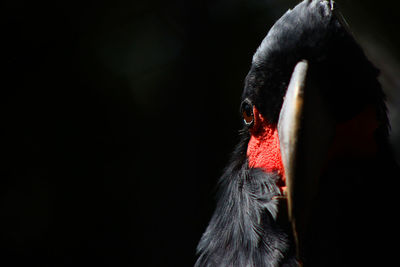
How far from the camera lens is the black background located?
3.46 m

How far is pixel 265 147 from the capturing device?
1399mm

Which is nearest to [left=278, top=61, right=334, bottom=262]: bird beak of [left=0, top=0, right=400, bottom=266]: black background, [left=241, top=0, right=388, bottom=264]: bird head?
[left=241, top=0, right=388, bottom=264]: bird head

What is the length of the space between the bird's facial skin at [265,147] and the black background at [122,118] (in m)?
2.22

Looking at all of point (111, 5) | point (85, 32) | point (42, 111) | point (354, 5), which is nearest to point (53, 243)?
point (42, 111)

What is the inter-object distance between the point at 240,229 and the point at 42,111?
244 centimetres

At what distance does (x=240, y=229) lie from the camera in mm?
1476

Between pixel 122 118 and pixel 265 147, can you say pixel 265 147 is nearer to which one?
pixel 265 147

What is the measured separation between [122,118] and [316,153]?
104 inches

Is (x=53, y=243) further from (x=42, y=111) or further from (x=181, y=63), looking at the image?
(x=181, y=63)

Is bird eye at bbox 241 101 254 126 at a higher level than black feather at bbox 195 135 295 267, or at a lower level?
higher

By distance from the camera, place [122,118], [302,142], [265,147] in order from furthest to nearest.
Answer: [122,118] < [265,147] < [302,142]

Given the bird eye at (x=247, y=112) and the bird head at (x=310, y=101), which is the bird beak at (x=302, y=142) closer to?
the bird head at (x=310, y=101)

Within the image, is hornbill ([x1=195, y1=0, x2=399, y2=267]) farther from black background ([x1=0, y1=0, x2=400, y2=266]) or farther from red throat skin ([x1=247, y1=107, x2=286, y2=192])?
black background ([x1=0, y1=0, x2=400, y2=266])

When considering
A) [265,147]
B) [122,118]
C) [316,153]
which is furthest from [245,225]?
[122,118]
